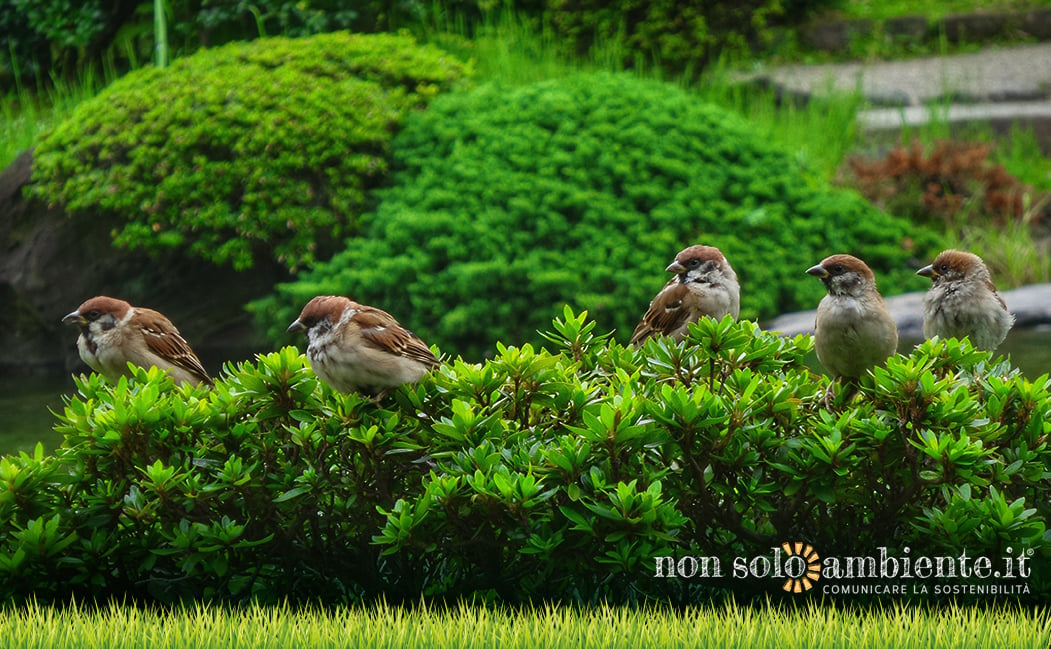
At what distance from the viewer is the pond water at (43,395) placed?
713 cm

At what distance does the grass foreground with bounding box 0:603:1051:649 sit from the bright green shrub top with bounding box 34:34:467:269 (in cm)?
531

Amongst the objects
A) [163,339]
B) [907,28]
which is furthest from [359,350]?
[907,28]

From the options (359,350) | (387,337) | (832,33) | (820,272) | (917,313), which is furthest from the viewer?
(832,33)

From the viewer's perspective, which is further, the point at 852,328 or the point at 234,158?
the point at 234,158

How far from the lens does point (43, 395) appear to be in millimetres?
8625

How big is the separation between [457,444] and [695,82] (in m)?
9.97

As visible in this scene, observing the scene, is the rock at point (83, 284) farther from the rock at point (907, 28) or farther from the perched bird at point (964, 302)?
the rock at point (907, 28)

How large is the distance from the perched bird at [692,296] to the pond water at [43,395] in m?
1.64

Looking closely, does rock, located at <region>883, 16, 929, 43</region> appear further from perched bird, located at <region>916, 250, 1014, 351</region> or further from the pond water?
perched bird, located at <region>916, 250, 1014, 351</region>

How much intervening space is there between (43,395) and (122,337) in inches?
147

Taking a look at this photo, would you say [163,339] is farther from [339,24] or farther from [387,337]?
[339,24]

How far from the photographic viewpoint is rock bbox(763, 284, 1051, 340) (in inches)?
317

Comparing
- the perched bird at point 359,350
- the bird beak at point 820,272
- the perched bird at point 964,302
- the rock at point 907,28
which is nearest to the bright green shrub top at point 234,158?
the perched bird at point 359,350

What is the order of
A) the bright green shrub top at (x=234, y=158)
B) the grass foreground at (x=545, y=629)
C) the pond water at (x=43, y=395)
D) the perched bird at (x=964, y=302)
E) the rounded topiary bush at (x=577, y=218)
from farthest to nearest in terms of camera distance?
1. the bright green shrub top at (x=234, y=158)
2. the rounded topiary bush at (x=577, y=218)
3. the pond water at (x=43, y=395)
4. the perched bird at (x=964, y=302)
5. the grass foreground at (x=545, y=629)
